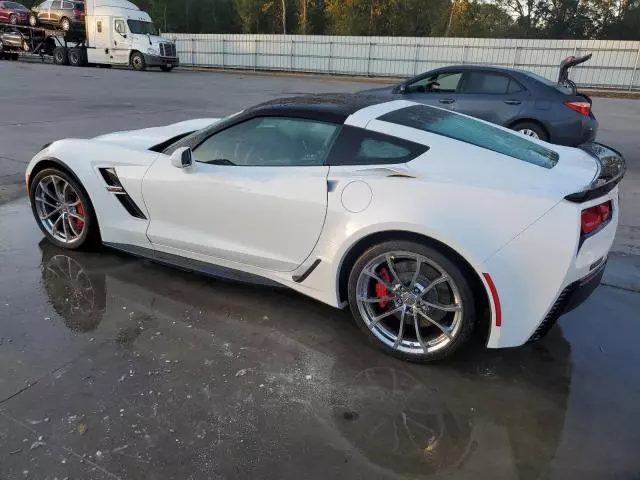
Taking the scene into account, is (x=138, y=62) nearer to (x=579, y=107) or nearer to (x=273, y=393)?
(x=579, y=107)

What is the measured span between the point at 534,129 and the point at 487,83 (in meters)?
1.07

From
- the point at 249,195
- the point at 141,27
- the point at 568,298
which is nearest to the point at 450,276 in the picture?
the point at 568,298

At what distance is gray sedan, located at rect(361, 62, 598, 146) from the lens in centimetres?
840

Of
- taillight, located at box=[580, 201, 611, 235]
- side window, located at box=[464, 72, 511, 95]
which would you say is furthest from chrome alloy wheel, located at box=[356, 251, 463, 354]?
side window, located at box=[464, 72, 511, 95]

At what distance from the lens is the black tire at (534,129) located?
28.0 ft

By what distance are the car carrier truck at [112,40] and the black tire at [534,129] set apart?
24159 mm

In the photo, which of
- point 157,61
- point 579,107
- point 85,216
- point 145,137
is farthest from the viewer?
point 157,61

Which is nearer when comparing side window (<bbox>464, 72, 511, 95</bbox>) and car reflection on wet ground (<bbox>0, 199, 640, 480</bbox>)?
car reflection on wet ground (<bbox>0, 199, 640, 480</bbox>)

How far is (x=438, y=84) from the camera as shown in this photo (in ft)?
29.8

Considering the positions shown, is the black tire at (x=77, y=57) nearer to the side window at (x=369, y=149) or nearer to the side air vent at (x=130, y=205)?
the side air vent at (x=130, y=205)

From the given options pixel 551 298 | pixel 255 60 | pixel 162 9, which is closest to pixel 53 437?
pixel 551 298

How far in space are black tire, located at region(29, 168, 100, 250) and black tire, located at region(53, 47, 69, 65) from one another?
3010 centimetres

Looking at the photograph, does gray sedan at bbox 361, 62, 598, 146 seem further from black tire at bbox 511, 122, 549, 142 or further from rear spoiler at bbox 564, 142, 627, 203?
rear spoiler at bbox 564, 142, 627, 203

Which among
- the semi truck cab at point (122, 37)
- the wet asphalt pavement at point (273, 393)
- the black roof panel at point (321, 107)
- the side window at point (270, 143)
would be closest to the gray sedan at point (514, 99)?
the wet asphalt pavement at point (273, 393)
